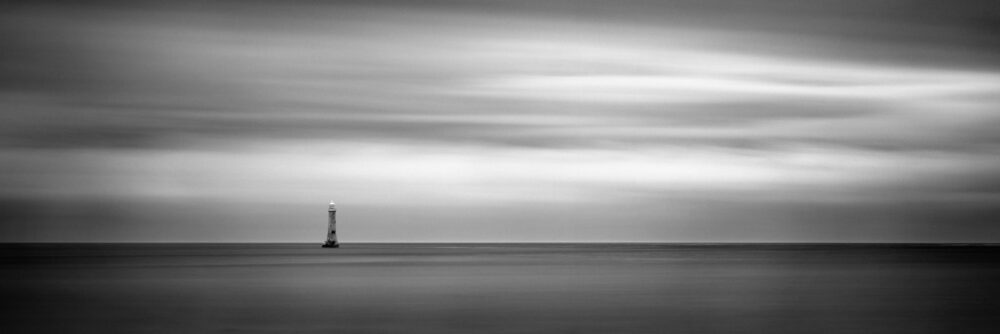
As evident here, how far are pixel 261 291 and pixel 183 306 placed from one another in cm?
786

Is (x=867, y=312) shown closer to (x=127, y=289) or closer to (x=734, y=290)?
(x=734, y=290)

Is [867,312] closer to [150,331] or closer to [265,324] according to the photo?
[265,324]

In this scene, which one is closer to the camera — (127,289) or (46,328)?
(46,328)

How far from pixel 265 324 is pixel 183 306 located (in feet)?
23.3

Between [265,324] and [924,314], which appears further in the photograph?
[924,314]

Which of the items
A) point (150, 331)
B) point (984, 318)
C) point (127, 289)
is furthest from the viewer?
point (127, 289)

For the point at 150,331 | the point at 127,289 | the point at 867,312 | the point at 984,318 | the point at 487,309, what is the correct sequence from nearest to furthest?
the point at 150,331 < the point at 984,318 < the point at 867,312 < the point at 487,309 < the point at 127,289

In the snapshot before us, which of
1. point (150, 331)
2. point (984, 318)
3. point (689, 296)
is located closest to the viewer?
point (150, 331)

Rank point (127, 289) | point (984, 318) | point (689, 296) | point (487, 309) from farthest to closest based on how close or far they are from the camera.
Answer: point (127, 289) → point (689, 296) → point (487, 309) → point (984, 318)

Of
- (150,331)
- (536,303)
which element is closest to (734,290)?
(536,303)

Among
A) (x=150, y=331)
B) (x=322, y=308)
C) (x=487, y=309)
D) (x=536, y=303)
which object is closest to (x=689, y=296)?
(x=536, y=303)

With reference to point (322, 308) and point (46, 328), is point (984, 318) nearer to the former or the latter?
point (322, 308)

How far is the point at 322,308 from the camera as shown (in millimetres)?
33281

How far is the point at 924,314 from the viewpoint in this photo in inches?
1257
